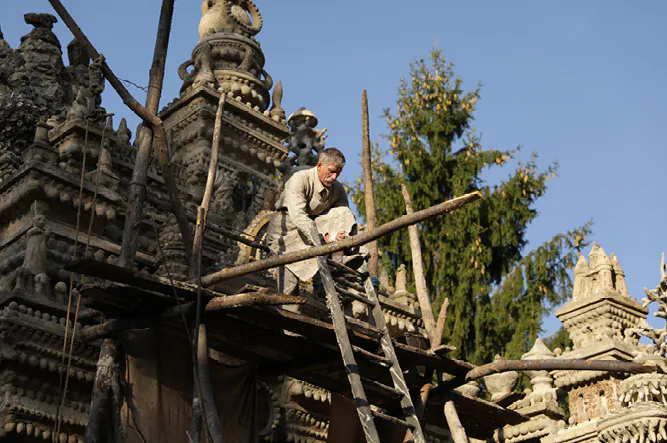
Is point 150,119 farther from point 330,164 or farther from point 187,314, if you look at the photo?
point 187,314

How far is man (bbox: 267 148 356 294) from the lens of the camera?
10.2 metres

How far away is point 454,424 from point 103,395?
137 inches

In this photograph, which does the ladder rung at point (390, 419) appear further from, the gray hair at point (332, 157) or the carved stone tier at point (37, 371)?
the carved stone tier at point (37, 371)

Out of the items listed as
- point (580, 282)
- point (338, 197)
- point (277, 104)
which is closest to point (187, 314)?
point (338, 197)

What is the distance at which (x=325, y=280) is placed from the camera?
9.38m

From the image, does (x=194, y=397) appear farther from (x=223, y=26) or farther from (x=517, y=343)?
(x=517, y=343)

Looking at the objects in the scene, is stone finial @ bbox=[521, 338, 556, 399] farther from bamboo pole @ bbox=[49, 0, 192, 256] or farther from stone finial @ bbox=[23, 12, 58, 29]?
stone finial @ bbox=[23, 12, 58, 29]

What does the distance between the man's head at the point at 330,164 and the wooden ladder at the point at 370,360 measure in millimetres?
1165

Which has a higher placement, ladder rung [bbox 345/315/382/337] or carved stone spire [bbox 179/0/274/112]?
Result: carved stone spire [bbox 179/0/274/112]

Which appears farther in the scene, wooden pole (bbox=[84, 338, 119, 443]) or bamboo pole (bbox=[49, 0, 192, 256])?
bamboo pole (bbox=[49, 0, 192, 256])

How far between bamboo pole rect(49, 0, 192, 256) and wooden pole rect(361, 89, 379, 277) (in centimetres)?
209

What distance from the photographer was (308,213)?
10523 millimetres

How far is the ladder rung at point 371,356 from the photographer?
9187 mm

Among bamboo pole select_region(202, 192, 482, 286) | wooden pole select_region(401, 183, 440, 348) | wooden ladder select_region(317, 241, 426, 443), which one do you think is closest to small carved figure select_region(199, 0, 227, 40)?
wooden pole select_region(401, 183, 440, 348)
